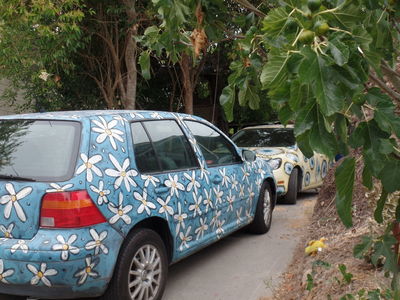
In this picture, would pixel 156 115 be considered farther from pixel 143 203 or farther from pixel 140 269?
pixel 140 269

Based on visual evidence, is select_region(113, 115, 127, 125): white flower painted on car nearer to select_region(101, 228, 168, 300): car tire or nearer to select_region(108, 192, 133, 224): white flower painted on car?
select_region(108, 192, 133, 224): white flower painted on car

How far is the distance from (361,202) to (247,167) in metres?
1.37

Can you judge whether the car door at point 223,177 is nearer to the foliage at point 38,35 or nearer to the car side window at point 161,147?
the car side window at point 161,147

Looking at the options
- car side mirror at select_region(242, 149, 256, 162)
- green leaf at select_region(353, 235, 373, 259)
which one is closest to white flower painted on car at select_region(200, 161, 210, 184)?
car side mirror at select_region(242, 149, 256, 162)

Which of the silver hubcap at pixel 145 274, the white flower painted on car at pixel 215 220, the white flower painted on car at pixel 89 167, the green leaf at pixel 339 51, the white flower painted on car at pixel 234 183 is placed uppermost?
the green leaf at pixel 339 51

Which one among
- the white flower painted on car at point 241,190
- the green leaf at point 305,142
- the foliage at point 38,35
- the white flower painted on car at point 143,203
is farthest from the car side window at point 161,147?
the foliage at point 38,35

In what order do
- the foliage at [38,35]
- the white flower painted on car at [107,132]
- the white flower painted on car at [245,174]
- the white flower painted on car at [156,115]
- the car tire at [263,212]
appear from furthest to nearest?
the foliage at [38,35] < the car tire at [263,212] < the white flower painted on car at [245,174] < the white flower painted on car at [156,115] < the white flower painted on car at [107,132]

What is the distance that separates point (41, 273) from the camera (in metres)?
3.14

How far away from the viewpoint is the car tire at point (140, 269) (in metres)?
3.48

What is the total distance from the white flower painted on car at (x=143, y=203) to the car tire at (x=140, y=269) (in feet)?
0.58

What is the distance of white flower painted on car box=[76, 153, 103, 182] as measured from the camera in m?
3.32

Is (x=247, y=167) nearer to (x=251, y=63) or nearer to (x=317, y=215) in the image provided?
(x=317, y=215)

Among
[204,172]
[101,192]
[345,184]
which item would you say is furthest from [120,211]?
[345,184]

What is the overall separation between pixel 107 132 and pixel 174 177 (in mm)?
799
